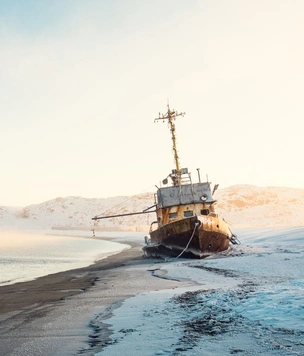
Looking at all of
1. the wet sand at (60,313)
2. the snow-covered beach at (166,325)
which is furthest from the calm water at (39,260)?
the snow-covered beach at (166,325)

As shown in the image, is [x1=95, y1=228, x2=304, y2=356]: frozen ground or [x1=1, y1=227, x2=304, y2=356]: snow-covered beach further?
[x1=1, y1=227, x2=304, y2=356]: snow-covered beach

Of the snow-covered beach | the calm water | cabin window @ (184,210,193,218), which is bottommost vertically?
the calm water

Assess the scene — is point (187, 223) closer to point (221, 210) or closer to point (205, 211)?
point (205, 211)

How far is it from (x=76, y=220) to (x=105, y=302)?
5667 inches

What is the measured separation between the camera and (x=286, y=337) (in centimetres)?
450

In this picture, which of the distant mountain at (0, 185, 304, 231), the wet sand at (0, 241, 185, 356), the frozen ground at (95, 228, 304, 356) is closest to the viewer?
the frozen ground at (95, 228, 304, 356)

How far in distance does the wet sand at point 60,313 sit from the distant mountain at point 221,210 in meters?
26.0

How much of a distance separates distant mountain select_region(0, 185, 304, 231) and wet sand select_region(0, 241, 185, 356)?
25967 mm

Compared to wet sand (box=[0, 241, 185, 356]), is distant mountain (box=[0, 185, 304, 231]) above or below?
above

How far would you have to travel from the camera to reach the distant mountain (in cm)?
7619

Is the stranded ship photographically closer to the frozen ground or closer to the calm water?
the calm water

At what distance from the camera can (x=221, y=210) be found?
96812 mm

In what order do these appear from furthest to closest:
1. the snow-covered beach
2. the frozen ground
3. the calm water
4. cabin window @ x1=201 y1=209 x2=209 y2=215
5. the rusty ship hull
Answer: cabin window @ x1=201 y1=209 x2=209 y2=215
the rusty ship hull
the calm water
the snow-covered beach
the frozen ground

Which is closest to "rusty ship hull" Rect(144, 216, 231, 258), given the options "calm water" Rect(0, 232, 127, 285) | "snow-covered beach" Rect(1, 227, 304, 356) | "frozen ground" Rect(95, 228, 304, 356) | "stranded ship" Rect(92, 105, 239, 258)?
"stranded ship" Rect(92, 105, 239, 258)
